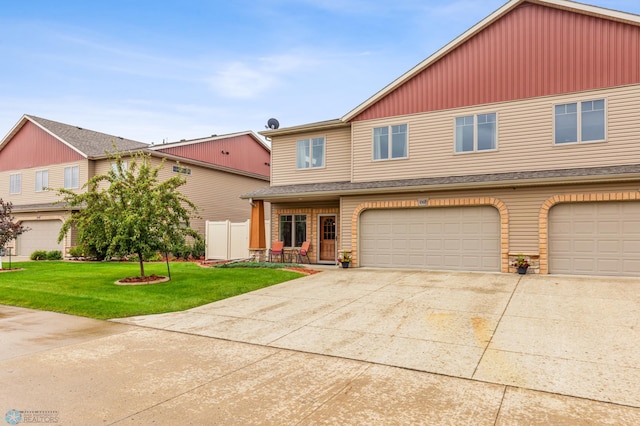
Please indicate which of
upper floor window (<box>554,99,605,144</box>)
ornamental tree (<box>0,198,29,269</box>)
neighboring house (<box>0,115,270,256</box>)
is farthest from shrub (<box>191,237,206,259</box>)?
A: upper floor window (<box>554,99,605,144</box>)

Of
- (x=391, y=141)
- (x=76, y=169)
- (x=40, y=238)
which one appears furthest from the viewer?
(x=40, y=238)

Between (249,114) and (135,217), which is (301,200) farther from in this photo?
(249,114)

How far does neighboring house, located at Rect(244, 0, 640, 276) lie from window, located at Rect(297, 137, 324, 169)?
3.18 feet

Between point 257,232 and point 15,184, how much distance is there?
2047cm

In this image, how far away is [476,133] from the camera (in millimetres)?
14055

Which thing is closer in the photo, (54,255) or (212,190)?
(54,255)

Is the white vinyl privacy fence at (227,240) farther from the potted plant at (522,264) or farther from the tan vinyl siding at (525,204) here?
the potted plant at (522,264)

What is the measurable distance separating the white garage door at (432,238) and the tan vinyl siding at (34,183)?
18163mm

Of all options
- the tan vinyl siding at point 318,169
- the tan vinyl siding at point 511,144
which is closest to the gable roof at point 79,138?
the tan vinyl siding at point 318,169

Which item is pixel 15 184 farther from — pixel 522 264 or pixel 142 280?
pixel 522 264

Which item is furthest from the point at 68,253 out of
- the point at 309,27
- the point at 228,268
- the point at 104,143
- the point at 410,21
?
the point at 410,21

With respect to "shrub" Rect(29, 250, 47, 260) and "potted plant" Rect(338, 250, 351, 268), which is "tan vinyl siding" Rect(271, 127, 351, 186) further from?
"shrub" Rect(29, 250, 47, 260)

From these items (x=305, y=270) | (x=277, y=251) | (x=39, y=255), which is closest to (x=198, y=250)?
(x=277, y=251)

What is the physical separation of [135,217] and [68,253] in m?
15.4
